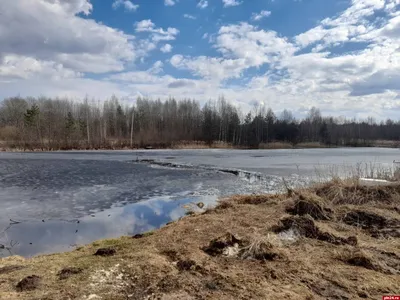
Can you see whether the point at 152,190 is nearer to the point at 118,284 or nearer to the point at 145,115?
the point at 118,284

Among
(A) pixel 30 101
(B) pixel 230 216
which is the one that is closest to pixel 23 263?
(B) pixel 230 216

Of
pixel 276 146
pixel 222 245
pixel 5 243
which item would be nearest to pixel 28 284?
pixel 222 245

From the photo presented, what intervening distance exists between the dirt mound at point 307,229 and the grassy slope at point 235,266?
17 mm

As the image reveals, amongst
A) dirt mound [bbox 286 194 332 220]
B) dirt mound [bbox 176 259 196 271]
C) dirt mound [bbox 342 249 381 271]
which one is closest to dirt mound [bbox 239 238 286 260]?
dirt mound [bbox 176 259 196 271]

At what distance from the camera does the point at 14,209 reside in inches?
350

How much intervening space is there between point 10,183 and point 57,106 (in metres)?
76.2

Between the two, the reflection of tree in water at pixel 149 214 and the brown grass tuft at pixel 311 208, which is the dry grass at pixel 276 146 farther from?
the brown grass tuft at pixel 311 208

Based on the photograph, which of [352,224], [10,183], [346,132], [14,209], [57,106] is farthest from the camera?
[346,132]

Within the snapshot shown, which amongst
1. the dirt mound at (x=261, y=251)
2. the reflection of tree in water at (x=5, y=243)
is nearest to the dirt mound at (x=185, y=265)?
the dirt mound at (x=261, y=251)

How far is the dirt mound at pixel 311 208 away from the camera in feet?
22.7

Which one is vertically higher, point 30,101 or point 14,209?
point 30,101

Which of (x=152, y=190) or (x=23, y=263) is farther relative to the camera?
(x=152, y=190)

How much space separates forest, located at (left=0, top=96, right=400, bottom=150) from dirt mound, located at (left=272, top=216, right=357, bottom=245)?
4424 centimetres

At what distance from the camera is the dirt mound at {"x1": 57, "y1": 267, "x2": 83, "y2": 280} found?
12.6 feet
